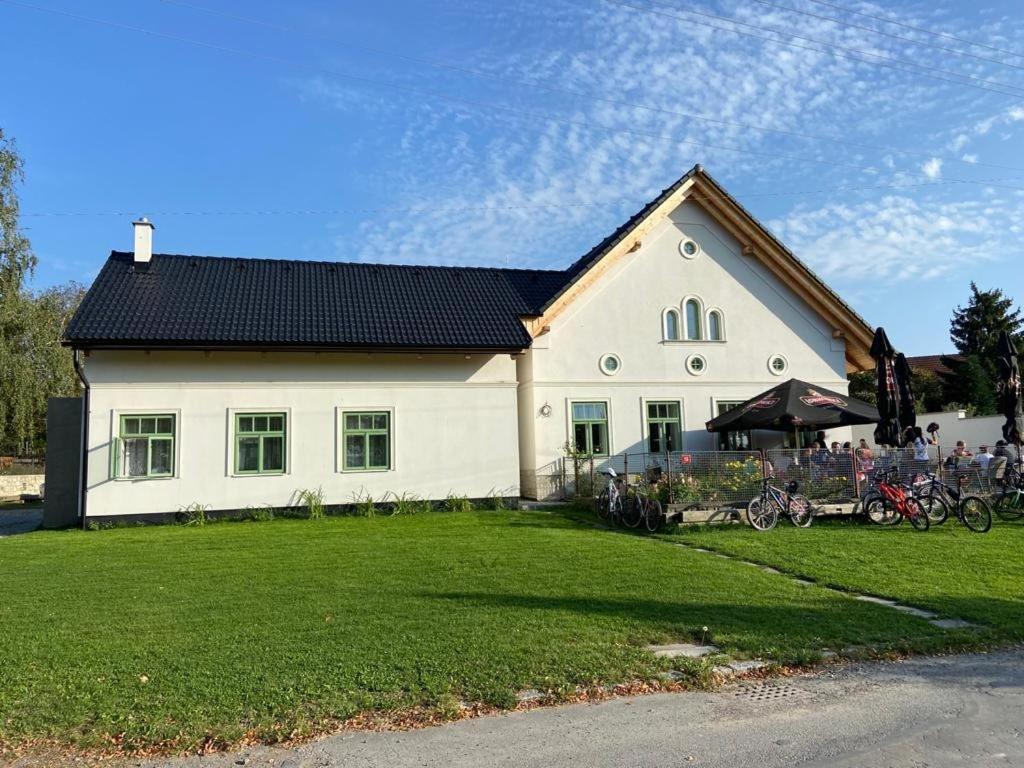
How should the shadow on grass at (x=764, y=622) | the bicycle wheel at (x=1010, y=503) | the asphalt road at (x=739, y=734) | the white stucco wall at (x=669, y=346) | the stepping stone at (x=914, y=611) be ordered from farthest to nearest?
the white stucco wall at (x=669, y=346), the bicycle wheel at (x=1010, y=503), the stepping stone at (x=914, y=611), the shadow on grass at (x=764, y=622), the asphalt road at (x=739, y=734)

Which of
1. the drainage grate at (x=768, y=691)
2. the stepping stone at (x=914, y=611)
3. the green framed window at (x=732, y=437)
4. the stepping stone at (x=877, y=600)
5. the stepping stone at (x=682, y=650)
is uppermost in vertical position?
the green framed window at (x=732, y=437)

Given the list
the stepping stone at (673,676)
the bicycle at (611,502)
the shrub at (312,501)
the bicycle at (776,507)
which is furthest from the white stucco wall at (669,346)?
the stepping stone at (673,676)

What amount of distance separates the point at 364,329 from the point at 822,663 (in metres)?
14.2

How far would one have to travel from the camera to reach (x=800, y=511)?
46.6 feet

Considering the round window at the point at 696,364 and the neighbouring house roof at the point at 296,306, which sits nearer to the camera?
the neighbouring house roof at the point at 296,306

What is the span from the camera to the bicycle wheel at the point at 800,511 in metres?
14.1

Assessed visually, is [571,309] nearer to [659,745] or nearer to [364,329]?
[364,329]

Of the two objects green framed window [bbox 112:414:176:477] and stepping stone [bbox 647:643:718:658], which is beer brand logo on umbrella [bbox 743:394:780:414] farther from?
green framed window [bbox 112:414:176:477]

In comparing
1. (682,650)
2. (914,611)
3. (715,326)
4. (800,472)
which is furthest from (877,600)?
(715,326)

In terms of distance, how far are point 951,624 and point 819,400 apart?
12173 millimetres

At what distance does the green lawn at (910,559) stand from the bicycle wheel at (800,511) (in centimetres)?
24

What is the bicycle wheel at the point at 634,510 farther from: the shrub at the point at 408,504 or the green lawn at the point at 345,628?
the shrub at the point at 408,504

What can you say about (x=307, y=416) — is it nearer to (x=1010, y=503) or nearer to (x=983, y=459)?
(x=983, y=459)

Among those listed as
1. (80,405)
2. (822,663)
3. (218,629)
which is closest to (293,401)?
(80,405)
